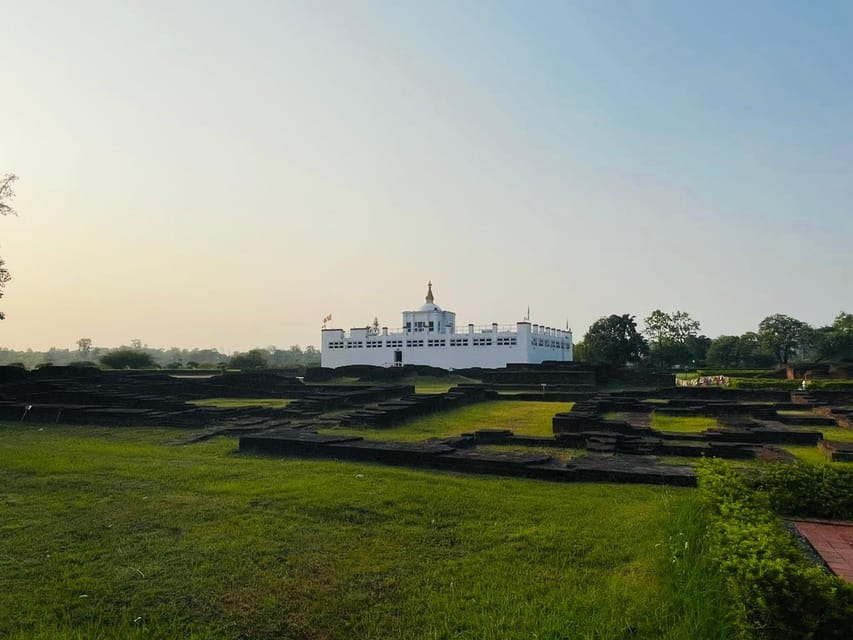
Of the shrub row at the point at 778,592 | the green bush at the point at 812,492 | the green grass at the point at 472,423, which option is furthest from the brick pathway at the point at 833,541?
the green grass at the point at 472,423

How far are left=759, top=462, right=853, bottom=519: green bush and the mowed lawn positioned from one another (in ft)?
2.38

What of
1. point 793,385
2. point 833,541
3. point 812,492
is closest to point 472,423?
point 812,492

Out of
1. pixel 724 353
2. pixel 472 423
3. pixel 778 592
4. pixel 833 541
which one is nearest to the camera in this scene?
pixel 778 592

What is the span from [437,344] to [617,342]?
13.4m

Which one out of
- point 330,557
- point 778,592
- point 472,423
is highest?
point 778,592

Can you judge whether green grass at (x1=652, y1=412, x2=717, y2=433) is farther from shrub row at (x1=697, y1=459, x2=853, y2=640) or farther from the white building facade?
the white building facade

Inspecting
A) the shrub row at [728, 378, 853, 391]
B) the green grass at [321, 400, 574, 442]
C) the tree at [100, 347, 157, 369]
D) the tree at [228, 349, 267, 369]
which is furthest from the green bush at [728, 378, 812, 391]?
the tree at [100, 347, 157, 369]

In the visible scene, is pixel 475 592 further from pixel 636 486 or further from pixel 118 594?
pixel 636 486

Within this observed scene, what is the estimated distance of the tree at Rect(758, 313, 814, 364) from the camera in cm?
4856

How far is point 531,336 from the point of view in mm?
42969

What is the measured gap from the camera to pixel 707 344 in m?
54.9

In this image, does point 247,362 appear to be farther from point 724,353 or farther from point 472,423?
point 724,353

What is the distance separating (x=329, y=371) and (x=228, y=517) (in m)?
29.0

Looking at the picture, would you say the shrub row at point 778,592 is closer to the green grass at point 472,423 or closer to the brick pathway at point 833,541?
the brick pathway at point 833,541
